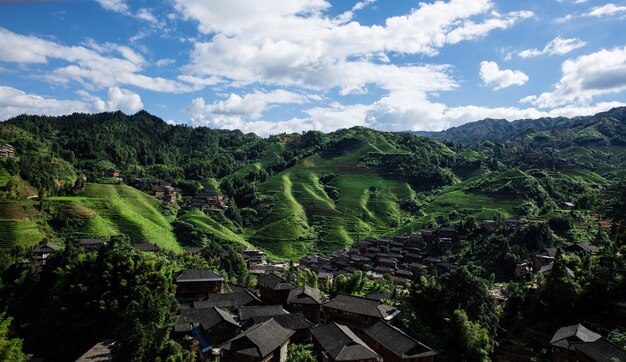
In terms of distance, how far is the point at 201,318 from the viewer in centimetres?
A: 4084

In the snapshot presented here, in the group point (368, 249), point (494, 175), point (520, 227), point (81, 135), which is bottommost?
point (368, 249)

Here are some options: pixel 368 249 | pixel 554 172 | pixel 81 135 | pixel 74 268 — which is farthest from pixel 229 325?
pixel 81 135

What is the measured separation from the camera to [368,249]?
104438 mm

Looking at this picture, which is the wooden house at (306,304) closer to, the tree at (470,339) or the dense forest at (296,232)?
the dense forest at (296,232)

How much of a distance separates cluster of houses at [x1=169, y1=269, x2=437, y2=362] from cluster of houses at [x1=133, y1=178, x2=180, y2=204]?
285 feet

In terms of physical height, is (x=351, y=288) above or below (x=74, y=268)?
below

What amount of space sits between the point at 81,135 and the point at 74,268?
5883 inches

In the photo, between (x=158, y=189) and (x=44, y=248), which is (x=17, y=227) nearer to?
(x=44, y=248)

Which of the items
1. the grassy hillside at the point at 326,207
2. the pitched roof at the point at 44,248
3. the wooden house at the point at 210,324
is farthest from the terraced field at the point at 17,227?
the grassy hillside at the point at 326,207

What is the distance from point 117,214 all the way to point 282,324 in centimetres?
7472

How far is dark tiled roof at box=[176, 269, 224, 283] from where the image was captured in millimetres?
51344

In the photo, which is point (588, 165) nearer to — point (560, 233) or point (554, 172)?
point (554, 172)

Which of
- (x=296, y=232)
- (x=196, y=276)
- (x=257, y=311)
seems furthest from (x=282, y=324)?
(x=296, y=232)

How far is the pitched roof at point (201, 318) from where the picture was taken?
131 feet
